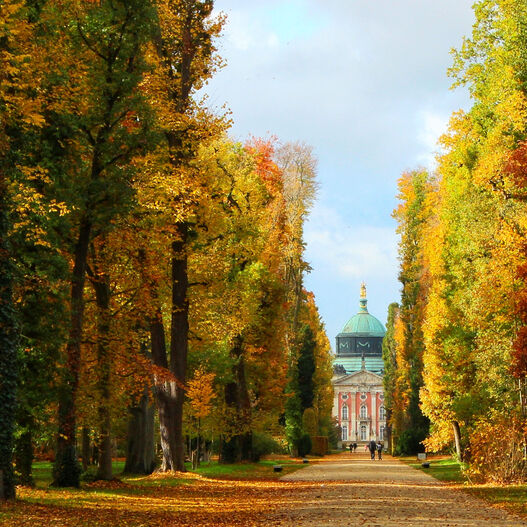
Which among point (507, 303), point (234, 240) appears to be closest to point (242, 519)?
point (507, 303)

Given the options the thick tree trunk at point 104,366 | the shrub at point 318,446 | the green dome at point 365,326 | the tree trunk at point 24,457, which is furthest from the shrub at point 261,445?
the green dome at point 365,326

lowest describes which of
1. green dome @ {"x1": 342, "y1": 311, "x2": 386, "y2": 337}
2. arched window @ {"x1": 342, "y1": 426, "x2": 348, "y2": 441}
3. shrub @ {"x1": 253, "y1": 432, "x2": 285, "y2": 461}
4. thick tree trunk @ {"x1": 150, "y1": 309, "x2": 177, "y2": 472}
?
arched window @ {"x1": 342, "y1": 426, "x2": 348, "y2": 441}

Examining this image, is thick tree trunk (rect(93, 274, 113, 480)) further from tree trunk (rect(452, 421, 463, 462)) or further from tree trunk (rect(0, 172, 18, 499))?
tree trunk (rect(452, 421, 463, 462))

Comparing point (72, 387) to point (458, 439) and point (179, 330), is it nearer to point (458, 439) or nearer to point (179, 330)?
point (179, 330)

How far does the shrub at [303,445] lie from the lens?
5400 cm

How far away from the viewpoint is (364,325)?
17462 centimetres

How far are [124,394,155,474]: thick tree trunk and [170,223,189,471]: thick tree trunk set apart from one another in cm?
275

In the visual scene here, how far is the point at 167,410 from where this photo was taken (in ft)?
76.6

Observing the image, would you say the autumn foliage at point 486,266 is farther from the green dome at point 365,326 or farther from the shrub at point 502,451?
the green dome at point 365,326

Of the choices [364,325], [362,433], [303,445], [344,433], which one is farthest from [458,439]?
[364,325]

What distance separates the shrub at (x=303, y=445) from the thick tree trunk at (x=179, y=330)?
30917 mm

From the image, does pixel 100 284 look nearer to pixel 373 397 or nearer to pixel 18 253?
pixel 18 253

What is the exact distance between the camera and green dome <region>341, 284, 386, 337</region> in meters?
173

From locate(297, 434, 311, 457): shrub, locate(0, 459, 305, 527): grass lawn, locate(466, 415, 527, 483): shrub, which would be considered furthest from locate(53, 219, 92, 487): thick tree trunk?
locate(297, 434, 311, 457): shrub
